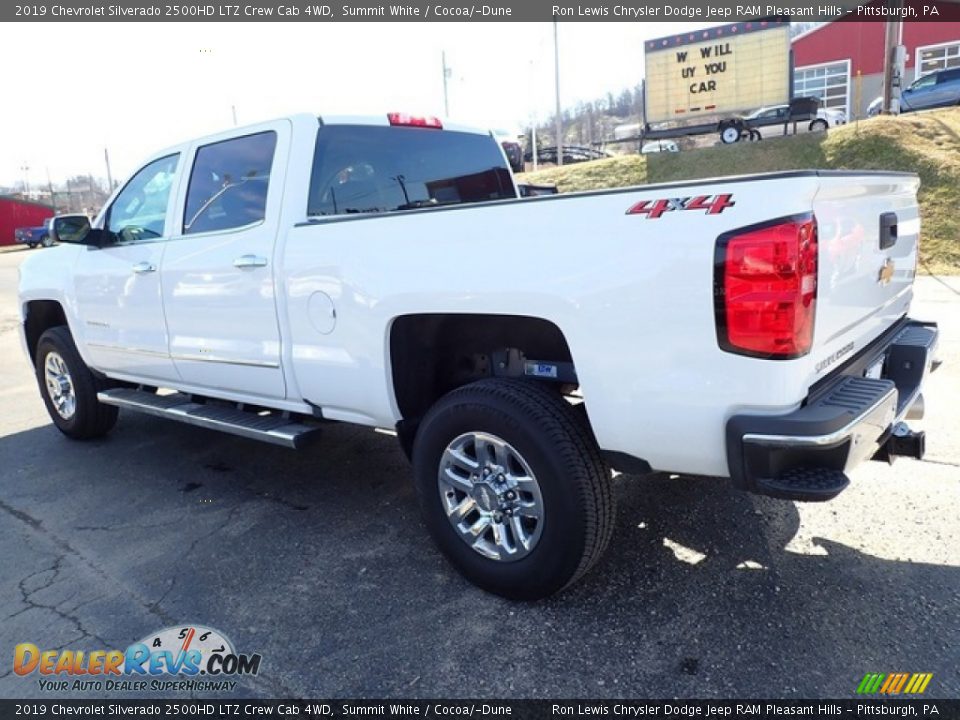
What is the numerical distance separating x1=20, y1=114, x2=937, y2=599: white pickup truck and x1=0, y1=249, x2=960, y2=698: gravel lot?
1.07 ft

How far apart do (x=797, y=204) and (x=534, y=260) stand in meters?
0.88

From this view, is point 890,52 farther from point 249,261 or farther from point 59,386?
point 59,386

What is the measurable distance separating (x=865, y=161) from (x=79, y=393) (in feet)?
54.1

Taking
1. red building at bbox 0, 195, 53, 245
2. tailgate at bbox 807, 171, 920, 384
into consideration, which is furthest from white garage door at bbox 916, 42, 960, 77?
red building at bbox 0, 195, 53, 245

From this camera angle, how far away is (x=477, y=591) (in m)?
Answer: 3.05

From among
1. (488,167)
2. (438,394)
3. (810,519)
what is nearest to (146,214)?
(488,167)

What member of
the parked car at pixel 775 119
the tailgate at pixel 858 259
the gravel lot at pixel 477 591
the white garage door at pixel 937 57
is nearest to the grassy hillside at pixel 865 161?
the parked car at pixel 775 119

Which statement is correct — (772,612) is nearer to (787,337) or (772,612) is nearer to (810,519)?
(810,519)

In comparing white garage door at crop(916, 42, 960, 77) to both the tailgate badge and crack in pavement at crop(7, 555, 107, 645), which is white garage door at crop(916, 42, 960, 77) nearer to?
the tailgate badge

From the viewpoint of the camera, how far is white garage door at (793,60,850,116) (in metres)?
37.0

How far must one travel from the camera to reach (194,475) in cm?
468

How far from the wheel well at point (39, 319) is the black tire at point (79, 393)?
243 millimetres

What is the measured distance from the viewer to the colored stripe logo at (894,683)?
2.31m

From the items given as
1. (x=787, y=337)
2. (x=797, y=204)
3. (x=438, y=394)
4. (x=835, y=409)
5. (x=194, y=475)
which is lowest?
(x=194, y=475)
